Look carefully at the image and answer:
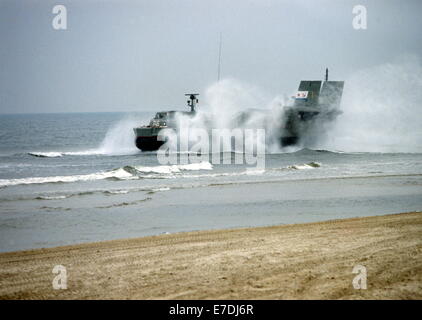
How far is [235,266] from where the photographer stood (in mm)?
6434

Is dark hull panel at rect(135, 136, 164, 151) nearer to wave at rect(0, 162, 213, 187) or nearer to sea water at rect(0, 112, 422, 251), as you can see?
sea water at rect(0, 112, 422, 251)

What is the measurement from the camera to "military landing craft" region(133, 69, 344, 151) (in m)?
32.3

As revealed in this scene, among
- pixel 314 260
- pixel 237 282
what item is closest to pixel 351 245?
pixel 314 260

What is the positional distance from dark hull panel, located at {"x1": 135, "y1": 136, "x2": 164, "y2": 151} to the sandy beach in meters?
23.4

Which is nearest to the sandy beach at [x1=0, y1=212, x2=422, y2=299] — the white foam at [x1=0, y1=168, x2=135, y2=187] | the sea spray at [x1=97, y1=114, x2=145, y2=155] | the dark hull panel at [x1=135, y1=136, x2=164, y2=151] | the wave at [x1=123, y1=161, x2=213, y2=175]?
the white foam at [x1=0, y1=168, x2=135, y2=187]

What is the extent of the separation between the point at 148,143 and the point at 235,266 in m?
26.3

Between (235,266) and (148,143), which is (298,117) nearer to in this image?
(148,143)

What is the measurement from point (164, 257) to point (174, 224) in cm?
392

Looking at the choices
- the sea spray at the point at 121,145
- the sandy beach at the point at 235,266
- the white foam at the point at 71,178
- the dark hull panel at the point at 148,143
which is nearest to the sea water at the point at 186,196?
the white foam at the point at 71,178

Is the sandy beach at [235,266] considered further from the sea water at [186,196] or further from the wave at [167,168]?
the wave at [167,168]

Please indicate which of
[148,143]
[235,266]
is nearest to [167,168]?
[148,143]

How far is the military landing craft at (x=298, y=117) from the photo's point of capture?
32312mm

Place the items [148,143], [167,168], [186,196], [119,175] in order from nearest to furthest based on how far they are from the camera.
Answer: [186,196] → [119,175] → [167,168] → [148,143]

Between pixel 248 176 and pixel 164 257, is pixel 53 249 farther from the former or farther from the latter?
pixel 248 176
